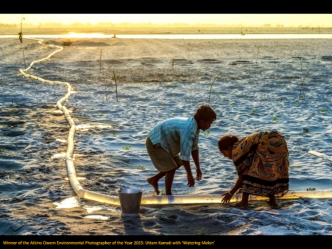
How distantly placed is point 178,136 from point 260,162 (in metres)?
1.01

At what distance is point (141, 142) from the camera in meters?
10.2

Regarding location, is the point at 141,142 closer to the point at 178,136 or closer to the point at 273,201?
the point at 178,136

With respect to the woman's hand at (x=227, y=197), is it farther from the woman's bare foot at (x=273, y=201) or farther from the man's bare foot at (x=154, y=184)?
the man's bare foot at (x=154, y=184)

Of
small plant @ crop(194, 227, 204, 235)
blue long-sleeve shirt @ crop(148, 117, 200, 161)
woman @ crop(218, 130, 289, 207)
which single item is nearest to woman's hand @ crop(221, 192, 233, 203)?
woman @ crop(218, 130, 289, 207)

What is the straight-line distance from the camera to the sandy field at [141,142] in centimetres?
598

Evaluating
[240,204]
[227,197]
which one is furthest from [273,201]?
[227,197]

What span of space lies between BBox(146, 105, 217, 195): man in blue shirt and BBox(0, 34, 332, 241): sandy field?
51cm

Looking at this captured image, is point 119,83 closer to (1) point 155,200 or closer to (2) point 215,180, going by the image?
(2) point 215,180

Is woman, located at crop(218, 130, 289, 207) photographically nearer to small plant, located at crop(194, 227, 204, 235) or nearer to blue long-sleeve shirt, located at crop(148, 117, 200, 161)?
blue long-sleeve shirt, located at crop(148, 117, 200, 161)

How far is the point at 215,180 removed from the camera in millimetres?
7977

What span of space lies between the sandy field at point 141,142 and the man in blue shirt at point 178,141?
51cm

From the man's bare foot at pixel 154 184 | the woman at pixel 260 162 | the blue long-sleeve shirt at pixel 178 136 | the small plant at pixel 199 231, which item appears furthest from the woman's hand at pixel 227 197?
the man's bare foot at pixel 154 184

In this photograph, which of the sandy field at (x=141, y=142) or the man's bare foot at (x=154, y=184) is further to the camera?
the man's bare foot at (x=154, y=184)
